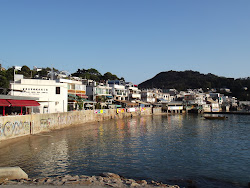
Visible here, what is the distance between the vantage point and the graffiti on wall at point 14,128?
95.7ft

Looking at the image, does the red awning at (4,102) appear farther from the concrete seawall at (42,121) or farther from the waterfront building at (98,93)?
the waterfront building at (98,93)

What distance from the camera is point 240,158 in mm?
23672

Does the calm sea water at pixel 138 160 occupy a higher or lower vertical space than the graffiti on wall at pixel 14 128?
lower

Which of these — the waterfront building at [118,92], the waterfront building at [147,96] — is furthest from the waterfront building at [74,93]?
the waterfront building at [147,96]

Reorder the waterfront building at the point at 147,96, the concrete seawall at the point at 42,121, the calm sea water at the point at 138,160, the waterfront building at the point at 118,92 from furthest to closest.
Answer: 1. the waterfront building at the point at 147,96
2. the waterfront building at the point at 118,92
3. the concrete seawall at the point at 42,121
4. the calm sea water at the point at 138,160

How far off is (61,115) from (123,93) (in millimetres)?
56105

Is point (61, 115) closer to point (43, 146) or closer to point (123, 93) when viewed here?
point (43, 146)

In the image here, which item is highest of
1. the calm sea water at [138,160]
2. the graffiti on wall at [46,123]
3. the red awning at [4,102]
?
Result: the red awning at [4,102]

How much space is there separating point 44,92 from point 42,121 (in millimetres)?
A: 10019

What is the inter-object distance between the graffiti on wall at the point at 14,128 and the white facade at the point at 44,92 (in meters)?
12.2

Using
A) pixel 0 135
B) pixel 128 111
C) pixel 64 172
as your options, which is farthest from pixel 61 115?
pixel 128 111

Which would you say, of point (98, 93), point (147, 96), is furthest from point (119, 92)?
point (147, 96)

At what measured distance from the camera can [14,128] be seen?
31406 millimetres

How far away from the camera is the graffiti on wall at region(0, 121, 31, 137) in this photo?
2917 cm
